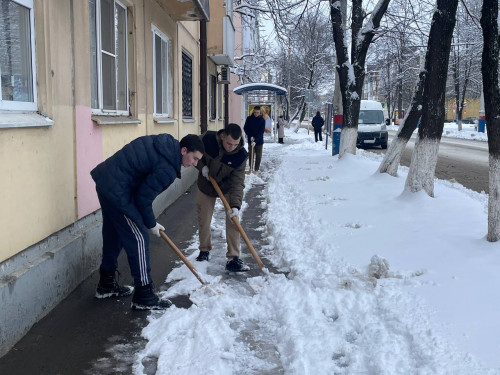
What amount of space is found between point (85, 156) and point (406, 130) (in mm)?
6364

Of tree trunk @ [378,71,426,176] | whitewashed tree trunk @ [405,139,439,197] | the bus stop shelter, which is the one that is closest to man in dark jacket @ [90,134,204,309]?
whitewashed tree trunk @ [405,139,439,197]

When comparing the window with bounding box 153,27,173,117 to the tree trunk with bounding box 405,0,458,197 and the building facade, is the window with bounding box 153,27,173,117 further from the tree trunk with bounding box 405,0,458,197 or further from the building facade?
the tree trunk with bounding box 405,0,458,197

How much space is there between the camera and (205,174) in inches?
195

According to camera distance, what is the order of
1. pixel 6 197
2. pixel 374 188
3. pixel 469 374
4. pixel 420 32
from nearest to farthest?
pixel 469 374, pixel 6 197, pixel 374 188, pixel 420 32

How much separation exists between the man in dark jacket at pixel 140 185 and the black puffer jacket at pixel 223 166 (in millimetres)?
1002

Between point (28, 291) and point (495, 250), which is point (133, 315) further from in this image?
point (495, 250)

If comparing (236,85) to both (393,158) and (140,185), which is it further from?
(140,185)

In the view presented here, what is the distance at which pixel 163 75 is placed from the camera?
9.04 metres

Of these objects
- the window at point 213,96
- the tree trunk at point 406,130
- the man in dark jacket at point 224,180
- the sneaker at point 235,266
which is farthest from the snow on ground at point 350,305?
the window at point 213,96

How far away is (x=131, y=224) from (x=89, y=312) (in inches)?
31.2

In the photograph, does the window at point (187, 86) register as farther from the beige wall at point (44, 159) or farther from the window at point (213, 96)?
the beige wall at point (44, 159)

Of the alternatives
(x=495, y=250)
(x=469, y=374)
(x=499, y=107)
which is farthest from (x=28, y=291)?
(x=499, y=107)

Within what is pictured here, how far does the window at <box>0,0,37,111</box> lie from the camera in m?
3.51

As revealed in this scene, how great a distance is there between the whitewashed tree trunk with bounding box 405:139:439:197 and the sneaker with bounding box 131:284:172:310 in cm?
448
